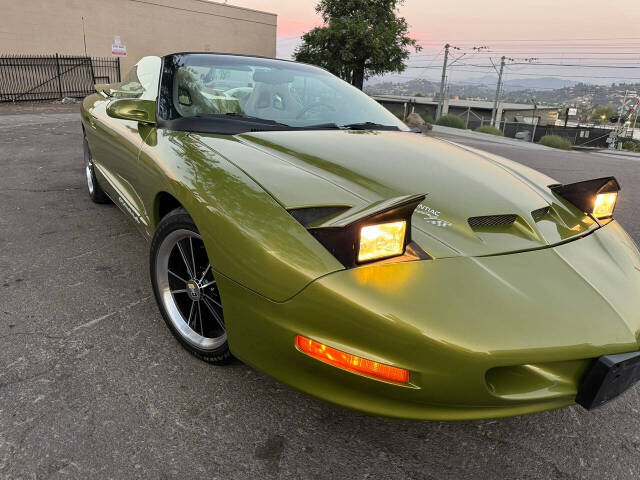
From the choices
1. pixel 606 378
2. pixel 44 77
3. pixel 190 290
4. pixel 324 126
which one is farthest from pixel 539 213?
pixel 44 77

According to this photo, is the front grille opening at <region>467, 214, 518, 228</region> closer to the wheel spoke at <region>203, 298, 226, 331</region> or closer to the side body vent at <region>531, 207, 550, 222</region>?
the side body vent at <region>531, 207, 550, 222</region>

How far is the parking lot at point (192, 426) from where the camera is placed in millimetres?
1563

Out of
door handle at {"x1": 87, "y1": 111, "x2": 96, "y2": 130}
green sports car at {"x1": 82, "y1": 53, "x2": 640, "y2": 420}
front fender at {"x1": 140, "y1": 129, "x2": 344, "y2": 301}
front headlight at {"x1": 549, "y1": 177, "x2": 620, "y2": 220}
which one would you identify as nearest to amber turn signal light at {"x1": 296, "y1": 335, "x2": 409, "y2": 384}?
green sports car at {"x1": 82, "y1": 53, "x2": 640, "y2": 420}

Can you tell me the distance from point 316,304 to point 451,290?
1.35ft

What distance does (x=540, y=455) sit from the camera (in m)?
1.68

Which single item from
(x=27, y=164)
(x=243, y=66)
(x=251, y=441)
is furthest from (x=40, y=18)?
(x=251, y=441)

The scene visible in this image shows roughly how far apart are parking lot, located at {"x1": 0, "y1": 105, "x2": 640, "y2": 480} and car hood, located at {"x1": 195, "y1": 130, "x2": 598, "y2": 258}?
72cm

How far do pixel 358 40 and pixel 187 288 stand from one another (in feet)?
78.7

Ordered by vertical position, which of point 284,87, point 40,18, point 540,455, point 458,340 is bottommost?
point 540,455

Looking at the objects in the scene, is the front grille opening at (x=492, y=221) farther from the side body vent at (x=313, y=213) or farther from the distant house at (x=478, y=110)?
the distant house at (x=478, y=110)

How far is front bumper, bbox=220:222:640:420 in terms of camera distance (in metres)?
1.31

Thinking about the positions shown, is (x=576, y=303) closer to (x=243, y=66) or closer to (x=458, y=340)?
(x=458, y=340)

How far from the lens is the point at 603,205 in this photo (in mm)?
2146

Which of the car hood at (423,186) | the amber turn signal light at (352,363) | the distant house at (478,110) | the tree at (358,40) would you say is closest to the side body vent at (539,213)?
the car hood at (423,186)
